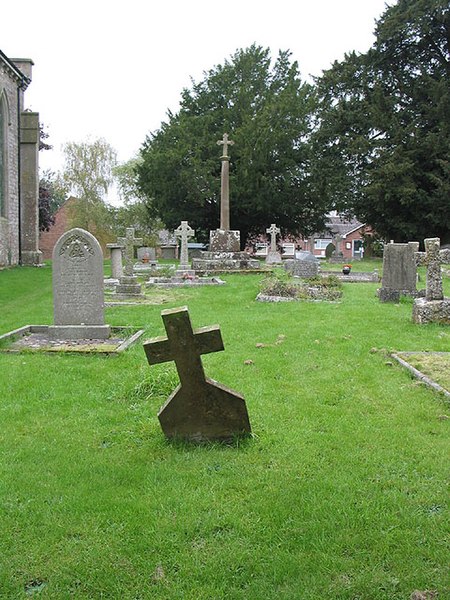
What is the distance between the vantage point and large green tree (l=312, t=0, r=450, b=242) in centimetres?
3012

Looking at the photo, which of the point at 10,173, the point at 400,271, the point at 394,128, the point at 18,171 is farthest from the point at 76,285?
the point at 394,128

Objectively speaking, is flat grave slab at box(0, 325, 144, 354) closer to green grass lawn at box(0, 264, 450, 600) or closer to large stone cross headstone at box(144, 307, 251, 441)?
green grass lawn at box(0, 264, 450, 600)

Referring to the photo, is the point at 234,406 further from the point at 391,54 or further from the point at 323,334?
the point at 391,54

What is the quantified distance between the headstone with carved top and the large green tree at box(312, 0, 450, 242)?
2102 cm

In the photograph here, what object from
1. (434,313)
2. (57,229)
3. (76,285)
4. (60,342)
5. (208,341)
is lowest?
(60,342)

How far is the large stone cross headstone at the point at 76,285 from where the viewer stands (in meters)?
8.30

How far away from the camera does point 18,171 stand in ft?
90.0

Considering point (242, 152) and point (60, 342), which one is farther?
point (242, 152)

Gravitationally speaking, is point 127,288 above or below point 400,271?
below

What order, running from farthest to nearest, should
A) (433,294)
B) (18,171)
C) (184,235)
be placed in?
(18,171) → (184,235) → (433,294)

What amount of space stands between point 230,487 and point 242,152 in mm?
33095

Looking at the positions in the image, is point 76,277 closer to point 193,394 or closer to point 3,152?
point 193,394

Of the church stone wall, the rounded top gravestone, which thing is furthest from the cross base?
the church stone wall

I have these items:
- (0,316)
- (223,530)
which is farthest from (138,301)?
(223,530)
